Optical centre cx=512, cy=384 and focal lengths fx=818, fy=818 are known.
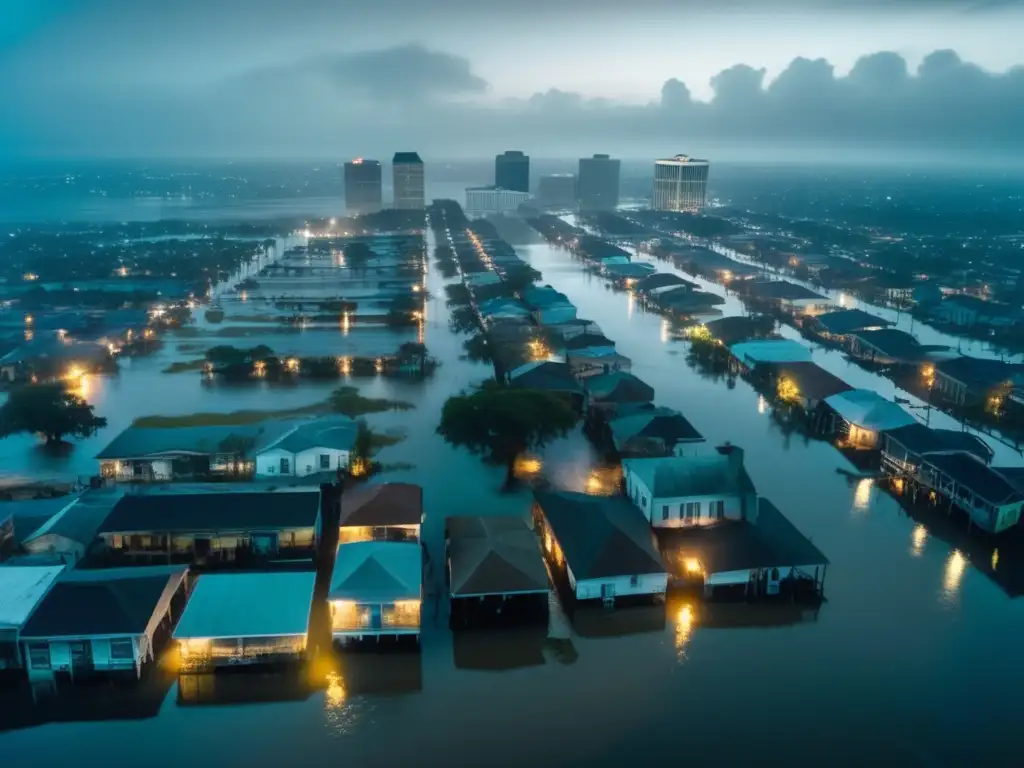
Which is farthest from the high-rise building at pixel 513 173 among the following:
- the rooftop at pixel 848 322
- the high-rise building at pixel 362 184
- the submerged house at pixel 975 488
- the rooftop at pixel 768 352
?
the submerged house at pixel 975 488

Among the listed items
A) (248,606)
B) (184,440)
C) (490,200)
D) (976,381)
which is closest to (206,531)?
(248,606)

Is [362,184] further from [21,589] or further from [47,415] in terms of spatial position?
[21,589]

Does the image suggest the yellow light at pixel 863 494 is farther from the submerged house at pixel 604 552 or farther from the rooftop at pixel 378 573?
the rooftop at pixel 378 573

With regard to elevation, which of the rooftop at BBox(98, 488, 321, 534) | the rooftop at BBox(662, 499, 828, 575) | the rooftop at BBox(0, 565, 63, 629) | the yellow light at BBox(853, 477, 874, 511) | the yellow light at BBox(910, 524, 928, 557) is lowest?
the yellow light at BBox(910, 524, 928, 557)

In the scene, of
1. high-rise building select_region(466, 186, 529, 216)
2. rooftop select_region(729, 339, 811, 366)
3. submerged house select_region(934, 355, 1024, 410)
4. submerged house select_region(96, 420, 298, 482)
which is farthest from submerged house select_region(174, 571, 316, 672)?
high-rise building select_region(466, 186, 529, 216)

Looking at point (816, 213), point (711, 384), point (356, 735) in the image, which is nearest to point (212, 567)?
point (356, 735)

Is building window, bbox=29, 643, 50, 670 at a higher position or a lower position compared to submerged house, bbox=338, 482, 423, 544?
lower

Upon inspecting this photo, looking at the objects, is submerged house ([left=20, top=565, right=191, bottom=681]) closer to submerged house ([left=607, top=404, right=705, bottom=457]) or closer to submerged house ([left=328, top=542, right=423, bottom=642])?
submerged house ([left=328, top=542, right=423, bottom=642])
